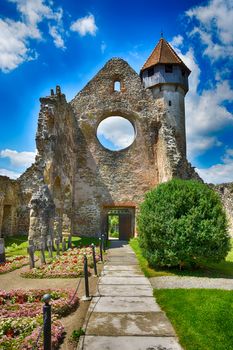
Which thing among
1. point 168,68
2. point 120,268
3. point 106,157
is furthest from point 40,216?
point 168,68

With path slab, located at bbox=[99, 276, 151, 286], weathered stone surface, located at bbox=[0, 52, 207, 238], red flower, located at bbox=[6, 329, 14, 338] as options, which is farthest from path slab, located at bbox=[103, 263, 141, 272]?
weathered stone surface, located at bbox=[0, 52, 207, 238]

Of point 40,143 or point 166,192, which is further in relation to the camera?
point 40,143

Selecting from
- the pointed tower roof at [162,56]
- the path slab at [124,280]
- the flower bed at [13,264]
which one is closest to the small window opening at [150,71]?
the pointed tower roof at [162,56]

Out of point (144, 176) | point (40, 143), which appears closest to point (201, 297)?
point (40, 143)

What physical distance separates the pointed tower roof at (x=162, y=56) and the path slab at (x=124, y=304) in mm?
21459

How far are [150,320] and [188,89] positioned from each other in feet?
74.0

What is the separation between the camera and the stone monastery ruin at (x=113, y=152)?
2108 cm

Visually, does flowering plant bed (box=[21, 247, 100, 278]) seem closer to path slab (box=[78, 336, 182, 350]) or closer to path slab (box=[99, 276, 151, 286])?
path slab (box=[99, 276, 151, 286])

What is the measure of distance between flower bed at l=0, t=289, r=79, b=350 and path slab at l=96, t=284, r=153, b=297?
101 centimetres

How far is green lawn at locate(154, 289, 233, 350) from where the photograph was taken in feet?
14.8

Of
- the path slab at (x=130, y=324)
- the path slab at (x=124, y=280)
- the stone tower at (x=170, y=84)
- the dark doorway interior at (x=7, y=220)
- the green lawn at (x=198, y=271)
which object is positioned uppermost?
the stone tower at (x=170, y=84)

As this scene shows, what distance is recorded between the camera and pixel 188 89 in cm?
2483

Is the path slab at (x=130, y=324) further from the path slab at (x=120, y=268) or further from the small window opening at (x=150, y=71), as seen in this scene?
the small window opening at (x=150, y=71)

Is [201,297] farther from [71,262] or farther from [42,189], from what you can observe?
[42,189]
